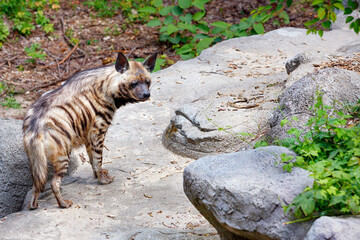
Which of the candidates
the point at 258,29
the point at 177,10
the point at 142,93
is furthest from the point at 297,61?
the point at 177,10

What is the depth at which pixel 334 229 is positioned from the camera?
250cm

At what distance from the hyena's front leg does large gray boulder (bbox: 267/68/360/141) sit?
196cm

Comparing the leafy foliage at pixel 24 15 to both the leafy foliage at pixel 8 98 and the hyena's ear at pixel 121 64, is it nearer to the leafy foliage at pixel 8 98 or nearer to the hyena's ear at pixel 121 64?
the leafy foliage at pixel 8 98

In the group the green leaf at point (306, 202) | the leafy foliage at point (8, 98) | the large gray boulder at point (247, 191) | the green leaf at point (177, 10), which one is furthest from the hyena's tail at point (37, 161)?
the green leaf at point (177, 10)

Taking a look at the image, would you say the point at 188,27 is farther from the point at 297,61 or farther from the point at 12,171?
the point at 12,171

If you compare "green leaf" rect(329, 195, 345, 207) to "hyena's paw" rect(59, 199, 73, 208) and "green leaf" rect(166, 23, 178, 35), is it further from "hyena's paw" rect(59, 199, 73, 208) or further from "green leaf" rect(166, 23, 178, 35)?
"green leaf" rect(166, 23, 178, 35)

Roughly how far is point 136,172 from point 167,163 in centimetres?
44

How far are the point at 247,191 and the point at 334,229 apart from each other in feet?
2.13

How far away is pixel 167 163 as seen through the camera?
5.79m

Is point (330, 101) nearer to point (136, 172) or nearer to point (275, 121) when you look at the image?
point (275, 121)

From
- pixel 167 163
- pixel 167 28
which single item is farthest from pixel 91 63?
pixel 167 163

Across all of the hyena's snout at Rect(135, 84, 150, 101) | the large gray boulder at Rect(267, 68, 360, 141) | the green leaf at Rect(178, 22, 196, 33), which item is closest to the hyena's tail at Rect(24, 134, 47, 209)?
the hyena's snout at Rect(135, 84, 150, 101)

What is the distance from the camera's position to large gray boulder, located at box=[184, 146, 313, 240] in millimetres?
2883

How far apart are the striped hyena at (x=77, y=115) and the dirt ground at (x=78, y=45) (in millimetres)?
3238
